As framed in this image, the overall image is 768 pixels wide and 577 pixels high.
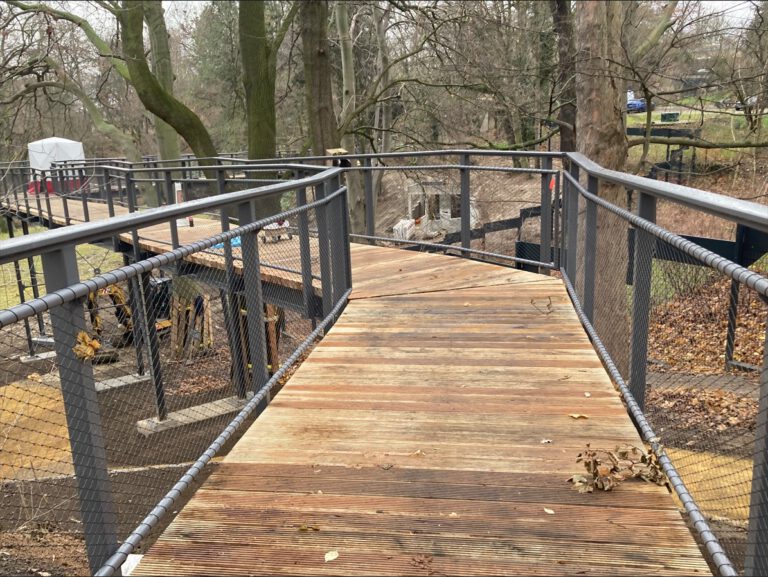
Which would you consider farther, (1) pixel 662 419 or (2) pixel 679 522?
(1) pixel 662 419

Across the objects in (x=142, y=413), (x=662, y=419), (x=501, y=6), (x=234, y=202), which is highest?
(x=501, y=6)

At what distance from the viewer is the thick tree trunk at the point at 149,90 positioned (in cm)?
1488

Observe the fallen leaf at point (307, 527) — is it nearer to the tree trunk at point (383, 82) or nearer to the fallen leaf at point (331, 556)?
the fallen leaf at point (331, 556)

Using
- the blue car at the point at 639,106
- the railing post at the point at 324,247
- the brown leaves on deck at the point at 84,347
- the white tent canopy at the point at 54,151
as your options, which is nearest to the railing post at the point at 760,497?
the brown leaves on deck at the point at 84,347

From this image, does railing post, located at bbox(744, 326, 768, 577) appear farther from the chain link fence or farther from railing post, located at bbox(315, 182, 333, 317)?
railing post, located at bbox(315, 182, 333, 317)

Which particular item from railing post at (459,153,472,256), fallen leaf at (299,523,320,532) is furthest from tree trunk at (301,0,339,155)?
fallen leaf at (299,523,320,532)

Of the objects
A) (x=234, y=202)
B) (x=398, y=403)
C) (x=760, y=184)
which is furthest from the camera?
(x=760, y=184)

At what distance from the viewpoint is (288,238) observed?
1041 cm

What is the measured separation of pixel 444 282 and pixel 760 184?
913 centimetres

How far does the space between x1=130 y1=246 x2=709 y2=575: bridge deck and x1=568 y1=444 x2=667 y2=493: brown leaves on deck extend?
0.05 metres

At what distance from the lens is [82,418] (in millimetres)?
2201

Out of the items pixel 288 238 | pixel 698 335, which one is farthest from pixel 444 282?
pixel 288 238

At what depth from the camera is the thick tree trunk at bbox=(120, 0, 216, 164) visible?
1488 cm

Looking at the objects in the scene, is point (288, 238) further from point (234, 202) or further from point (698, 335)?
point (234, 202)
